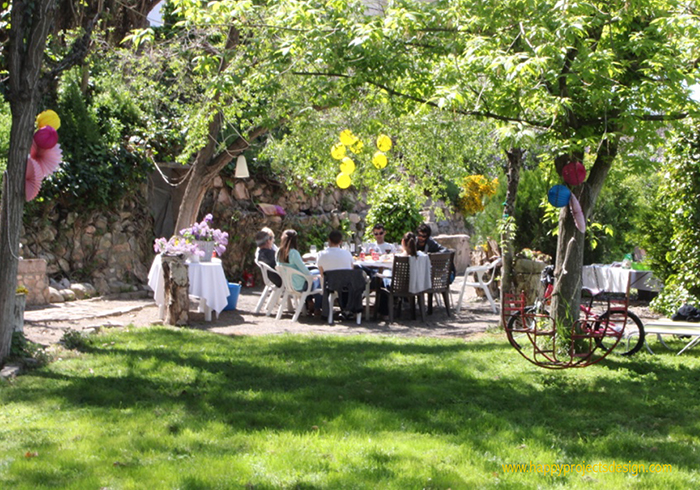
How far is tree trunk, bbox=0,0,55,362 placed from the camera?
5527mm

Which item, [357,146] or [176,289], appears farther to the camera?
[357,146]

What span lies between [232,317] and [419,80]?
14.3ft

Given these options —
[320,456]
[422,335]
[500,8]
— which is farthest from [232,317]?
[320,456]

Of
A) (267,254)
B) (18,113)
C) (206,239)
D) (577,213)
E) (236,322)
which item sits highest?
(18,113)

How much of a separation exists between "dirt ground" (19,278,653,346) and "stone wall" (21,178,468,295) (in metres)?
1.31

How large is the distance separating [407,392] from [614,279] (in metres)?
7.22

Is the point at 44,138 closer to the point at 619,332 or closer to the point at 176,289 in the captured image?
the point at 176,289

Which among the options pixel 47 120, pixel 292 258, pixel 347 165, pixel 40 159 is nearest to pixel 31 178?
pixel 40 159

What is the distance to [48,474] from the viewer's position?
3451mm

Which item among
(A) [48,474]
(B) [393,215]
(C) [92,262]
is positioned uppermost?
(B) [393,215]

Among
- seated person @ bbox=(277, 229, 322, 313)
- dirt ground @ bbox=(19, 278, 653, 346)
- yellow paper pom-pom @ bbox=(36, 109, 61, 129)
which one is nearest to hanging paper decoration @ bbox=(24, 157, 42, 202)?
yellow paper pom-pom @ bbox=(36, 109, 61, 129)

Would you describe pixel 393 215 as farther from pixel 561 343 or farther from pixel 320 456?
pixel 320 456

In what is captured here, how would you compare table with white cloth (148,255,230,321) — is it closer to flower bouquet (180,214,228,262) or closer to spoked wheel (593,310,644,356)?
flower bouquet (180,214,228,262)

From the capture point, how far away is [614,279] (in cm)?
1145
